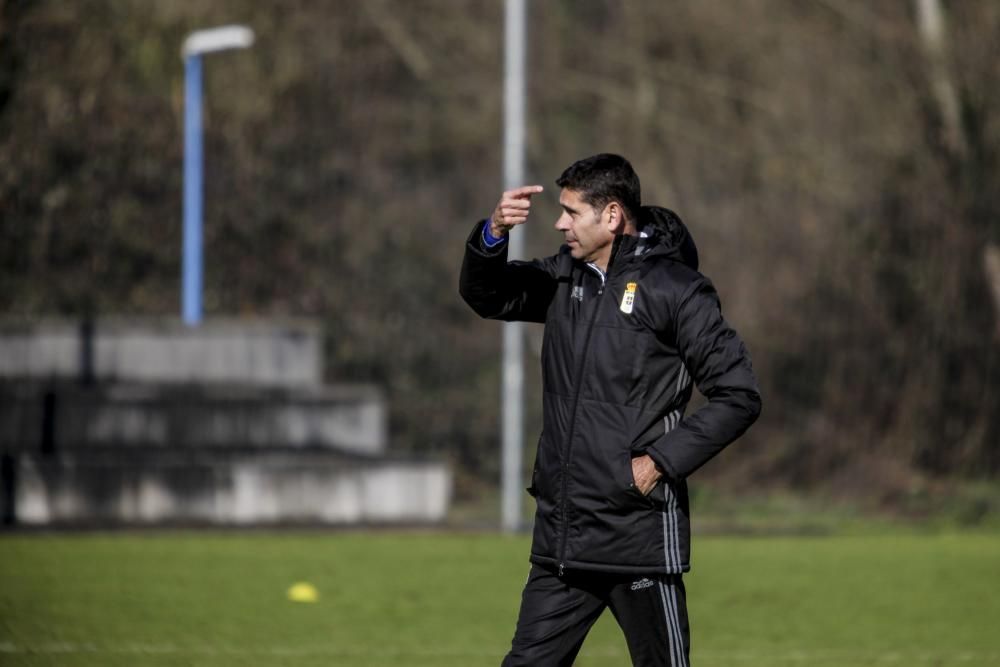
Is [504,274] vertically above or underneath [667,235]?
underneath

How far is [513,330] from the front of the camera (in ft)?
40.3

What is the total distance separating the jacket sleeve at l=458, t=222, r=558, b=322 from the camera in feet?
16.5

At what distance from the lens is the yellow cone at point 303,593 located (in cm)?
913

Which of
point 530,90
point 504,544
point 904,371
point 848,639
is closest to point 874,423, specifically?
point 904,371

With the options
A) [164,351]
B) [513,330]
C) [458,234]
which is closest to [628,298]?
[513,330]

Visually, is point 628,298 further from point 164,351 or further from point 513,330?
point 164,351

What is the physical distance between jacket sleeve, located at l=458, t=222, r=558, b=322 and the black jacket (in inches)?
3.6

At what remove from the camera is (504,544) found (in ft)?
38.7

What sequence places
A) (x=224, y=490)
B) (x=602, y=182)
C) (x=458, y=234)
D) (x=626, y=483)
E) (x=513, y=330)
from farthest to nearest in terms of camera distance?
1. (x=458, y=234)
2. (x=513, y=330)
3. (x=224, y=490)
4. (x=602, y=182)
5. (x=626, y=483)

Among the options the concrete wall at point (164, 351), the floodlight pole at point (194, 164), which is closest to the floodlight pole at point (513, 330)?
the concrete wall at point (164, 351)

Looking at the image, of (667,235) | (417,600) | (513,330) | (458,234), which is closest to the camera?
(667,235)

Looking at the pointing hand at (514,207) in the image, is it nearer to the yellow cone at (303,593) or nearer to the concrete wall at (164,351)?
the yellow cone at (303,593)

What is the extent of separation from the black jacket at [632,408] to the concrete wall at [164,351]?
337 inches

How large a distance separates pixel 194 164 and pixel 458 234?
7.04 ft
